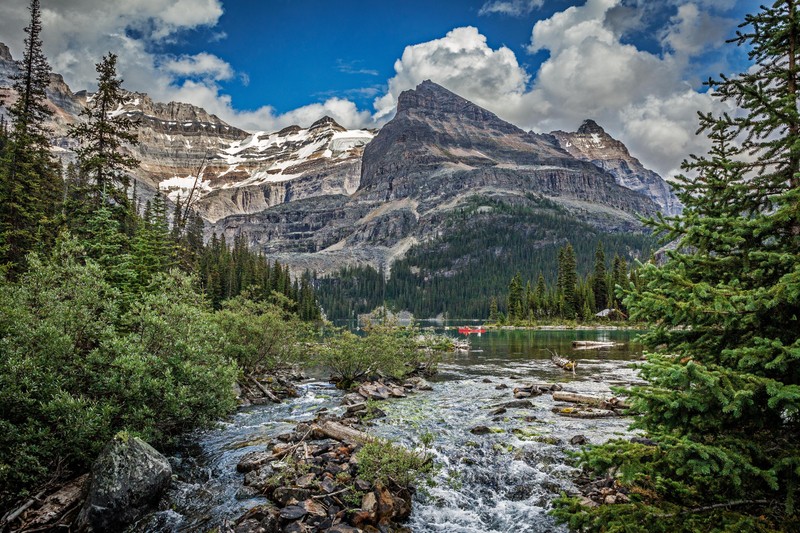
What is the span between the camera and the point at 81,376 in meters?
13.2

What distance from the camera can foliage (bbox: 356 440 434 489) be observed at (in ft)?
40.1

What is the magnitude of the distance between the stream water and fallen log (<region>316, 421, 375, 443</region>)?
1.77 metres

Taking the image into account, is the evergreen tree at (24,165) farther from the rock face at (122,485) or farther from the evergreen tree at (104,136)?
the rock face at (122,485)

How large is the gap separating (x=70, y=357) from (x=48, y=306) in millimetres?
1908

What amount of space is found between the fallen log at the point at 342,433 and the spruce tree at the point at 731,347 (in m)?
10.3

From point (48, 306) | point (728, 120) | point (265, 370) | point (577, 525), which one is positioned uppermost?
point (728, 120)

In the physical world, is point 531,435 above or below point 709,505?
below

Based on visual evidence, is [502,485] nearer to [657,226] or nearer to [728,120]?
[657,226]

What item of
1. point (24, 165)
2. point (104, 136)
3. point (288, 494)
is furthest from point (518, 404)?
point (24, 165)

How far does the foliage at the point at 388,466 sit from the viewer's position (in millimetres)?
12227

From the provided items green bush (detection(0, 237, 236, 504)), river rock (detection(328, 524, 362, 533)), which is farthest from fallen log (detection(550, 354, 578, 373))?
river rock (detection(328, 524, 362, 533))

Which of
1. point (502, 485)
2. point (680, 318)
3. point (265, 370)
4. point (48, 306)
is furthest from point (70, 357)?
point (265, 370)

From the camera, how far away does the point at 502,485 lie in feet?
44.0

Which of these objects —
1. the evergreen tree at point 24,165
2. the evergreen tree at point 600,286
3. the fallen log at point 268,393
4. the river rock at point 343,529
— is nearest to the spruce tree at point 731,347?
the river rock at point 343,529
